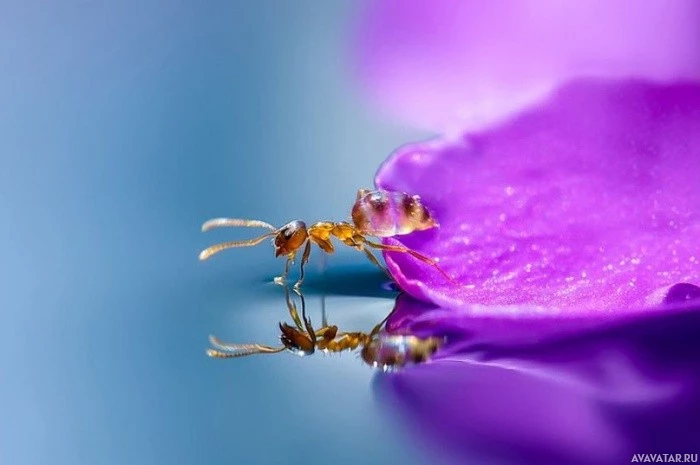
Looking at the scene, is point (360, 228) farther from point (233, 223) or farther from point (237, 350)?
point (237, 350)

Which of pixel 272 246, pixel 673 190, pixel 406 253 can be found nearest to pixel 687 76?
pixel 673 190

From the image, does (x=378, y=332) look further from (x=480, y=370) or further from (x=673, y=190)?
(x=673, y=190)

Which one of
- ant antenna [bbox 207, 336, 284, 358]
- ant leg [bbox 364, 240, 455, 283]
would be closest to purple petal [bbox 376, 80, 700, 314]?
ant leg [bbox 364, 240, 455, 283]

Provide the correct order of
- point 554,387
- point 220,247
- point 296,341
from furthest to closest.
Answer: point 220,247 → point 296,341 → point 554,387

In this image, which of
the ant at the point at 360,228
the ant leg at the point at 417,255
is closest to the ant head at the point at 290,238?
the ant at the point at 360,228

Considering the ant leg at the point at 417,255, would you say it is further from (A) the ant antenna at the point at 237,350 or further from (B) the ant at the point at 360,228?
(A) the ant antenna at the point at 237,350

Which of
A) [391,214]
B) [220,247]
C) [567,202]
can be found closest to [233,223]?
[220,247]

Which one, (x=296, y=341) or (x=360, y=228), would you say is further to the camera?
(x=360, y=228)
